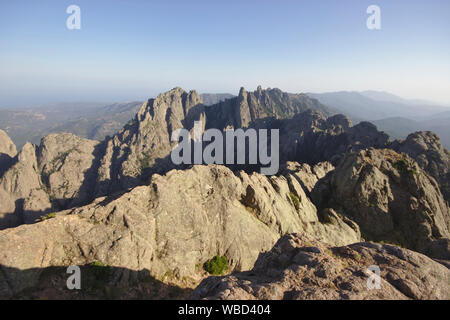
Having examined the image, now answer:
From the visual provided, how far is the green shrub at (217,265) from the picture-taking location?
86.4 feet

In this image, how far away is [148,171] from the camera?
14125cm

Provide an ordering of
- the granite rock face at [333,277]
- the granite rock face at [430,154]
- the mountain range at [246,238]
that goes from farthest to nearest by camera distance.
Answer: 1. the granite rock face at [430,154]
2. the mountain range at [246,238]
3. the granite rock face at [333,277]

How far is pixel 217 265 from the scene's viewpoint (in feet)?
88.0

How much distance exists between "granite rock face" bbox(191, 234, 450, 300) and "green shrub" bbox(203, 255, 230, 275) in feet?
43.3

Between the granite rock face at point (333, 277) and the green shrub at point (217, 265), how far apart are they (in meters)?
13.2

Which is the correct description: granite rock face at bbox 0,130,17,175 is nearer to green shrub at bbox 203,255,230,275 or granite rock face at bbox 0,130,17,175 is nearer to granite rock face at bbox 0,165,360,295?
granite rock face at bbox 0,165,360,295

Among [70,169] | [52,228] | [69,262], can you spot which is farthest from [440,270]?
[70,169]

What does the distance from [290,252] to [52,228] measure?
853 inches

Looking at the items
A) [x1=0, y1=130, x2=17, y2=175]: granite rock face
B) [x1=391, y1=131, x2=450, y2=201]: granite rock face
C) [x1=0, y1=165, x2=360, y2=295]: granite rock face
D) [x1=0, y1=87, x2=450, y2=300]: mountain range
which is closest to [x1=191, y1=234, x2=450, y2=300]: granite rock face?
[x1=0, y1=87, x2=450, y2=300]: mountain range

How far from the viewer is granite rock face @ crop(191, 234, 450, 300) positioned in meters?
10.4

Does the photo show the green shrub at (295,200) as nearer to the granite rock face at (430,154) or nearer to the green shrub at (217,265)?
the green shrub at (217,265)

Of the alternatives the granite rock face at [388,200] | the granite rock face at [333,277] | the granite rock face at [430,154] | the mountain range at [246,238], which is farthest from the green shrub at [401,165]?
the granite rock face at [430,154]

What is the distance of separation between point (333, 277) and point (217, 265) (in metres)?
18.2

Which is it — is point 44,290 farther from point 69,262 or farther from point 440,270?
point 440,270
